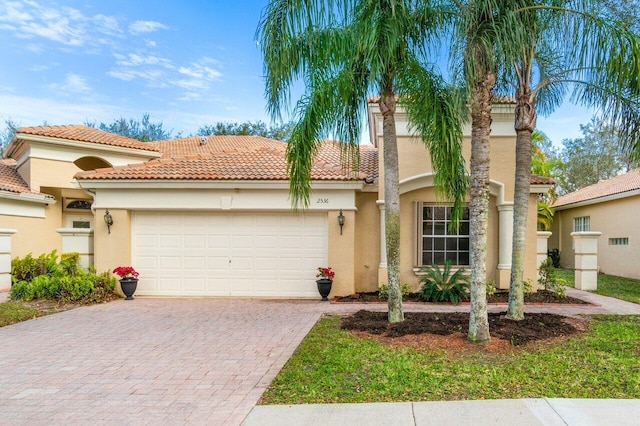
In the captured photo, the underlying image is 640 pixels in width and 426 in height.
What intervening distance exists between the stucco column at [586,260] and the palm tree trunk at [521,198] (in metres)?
5.84

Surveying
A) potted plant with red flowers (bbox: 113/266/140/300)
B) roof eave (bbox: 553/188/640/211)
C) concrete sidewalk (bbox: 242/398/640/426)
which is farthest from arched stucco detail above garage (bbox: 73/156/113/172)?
roof eave (bbox: 553/188/640/211)

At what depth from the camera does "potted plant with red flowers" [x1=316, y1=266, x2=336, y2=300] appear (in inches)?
407

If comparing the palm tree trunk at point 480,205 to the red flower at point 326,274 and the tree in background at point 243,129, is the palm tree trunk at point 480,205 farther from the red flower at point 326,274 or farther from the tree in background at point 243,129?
the tree in background at point 243,129

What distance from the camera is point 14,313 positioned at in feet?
28.5

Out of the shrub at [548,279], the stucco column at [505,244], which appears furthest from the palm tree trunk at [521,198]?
the shrub at [548,279]

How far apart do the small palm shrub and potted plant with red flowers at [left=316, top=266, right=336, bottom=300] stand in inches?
94.8

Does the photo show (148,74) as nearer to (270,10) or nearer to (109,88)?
(109,88)

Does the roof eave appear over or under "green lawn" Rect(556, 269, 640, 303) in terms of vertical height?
over

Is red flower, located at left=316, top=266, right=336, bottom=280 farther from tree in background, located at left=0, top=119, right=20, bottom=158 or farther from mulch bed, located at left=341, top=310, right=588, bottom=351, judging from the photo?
tree in background, located at left=0, top=119, right=20, bottom=158

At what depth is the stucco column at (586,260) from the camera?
11.9m

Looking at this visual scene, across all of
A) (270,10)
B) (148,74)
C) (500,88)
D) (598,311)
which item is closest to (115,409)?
(270,10)

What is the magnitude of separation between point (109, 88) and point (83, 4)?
11548 millimetres

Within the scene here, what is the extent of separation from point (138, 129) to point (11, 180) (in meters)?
23.1

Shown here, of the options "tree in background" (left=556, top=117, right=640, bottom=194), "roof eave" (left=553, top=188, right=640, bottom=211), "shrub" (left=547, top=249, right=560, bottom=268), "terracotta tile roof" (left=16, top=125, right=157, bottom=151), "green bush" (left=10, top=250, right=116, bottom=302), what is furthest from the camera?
"tree in background" (left=556, top=117, right=640, bottom=194)
